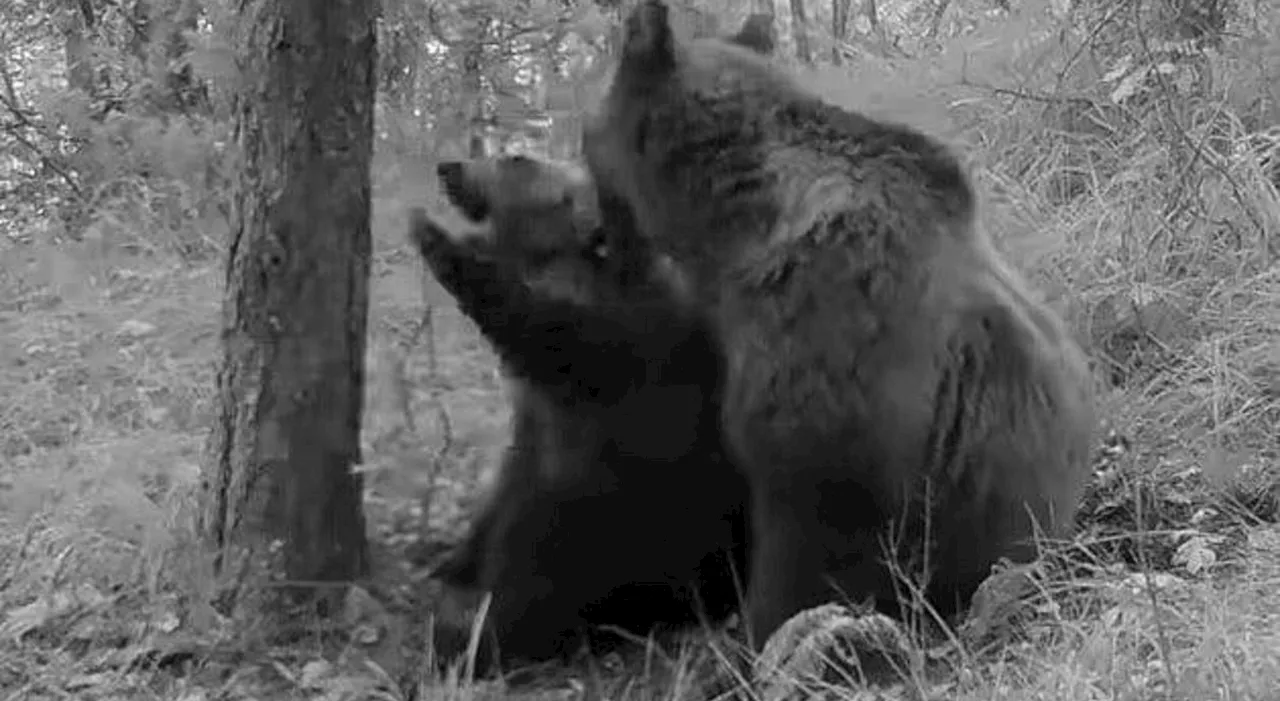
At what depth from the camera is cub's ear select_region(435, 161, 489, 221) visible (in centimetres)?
438

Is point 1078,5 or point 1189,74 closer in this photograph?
point 1189,74

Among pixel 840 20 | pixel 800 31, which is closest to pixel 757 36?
pixel 800 31

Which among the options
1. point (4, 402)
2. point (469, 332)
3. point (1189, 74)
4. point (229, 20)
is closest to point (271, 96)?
point (229, 20)

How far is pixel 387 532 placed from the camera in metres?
4.61

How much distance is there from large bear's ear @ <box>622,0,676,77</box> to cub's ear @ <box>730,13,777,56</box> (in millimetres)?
245

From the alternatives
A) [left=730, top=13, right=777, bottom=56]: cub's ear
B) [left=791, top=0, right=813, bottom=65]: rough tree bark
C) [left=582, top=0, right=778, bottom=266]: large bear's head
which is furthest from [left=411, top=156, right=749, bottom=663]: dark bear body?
[left=791, top=0, right=813, bottom=65]: rough tree bark

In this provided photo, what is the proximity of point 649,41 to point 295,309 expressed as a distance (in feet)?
3.22

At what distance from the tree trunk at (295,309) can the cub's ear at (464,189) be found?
0.79 feet

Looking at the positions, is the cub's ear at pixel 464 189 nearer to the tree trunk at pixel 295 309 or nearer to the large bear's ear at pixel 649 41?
the tree trunk at pixel 295 309

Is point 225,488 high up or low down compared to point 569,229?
down

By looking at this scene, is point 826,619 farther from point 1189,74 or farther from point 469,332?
point 1189,74

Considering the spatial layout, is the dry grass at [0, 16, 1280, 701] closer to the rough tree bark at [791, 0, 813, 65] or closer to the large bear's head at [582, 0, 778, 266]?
the large bear's head at [582, 0, 778, 266]

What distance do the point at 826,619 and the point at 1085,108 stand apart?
3779 mm

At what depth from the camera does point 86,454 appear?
512 centimetres
